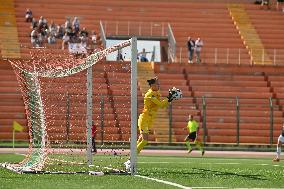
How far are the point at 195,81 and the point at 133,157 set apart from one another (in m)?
27.5

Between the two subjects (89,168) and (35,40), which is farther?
(35,40)

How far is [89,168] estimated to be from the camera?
21.5 meters

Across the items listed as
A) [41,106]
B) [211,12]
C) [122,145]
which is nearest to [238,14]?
[211,12]

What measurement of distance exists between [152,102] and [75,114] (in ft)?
47.4

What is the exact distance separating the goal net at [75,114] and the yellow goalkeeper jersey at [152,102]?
117 centimetres

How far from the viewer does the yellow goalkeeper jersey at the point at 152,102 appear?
20.7 metres

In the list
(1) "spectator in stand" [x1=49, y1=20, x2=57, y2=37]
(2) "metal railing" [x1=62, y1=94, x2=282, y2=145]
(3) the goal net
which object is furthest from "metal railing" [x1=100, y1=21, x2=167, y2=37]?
(2) "metal railing" [x1=62, y1=94, x2=282, y2=145]

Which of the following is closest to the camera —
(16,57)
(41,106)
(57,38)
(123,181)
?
(123,181)

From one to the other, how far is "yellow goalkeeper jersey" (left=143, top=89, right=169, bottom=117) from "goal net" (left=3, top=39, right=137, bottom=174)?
46.2 inches

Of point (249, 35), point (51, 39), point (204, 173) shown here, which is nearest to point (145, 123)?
point (204, 173)

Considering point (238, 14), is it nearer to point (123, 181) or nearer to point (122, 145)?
point (122, 145)

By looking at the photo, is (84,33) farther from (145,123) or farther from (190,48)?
(145,123)

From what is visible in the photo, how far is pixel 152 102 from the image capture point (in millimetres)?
20984

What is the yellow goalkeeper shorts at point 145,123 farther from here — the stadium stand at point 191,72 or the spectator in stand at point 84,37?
the spectator in stand at point 84,37
